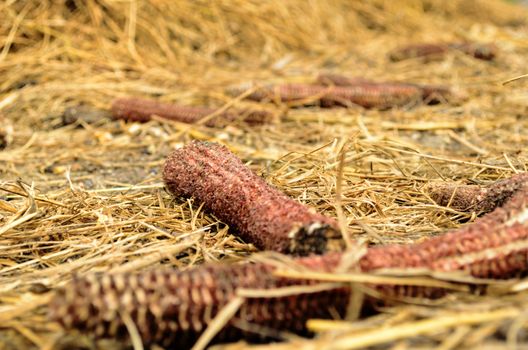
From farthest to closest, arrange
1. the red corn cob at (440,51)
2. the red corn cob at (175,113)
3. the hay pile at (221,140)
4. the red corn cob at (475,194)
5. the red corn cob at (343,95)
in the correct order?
the red corn cob at (440,51) < the red corn cob at (343,95) < the red corn cob at (175,113) < the red corn cob at (475,194) < the hay pile at (221,140)

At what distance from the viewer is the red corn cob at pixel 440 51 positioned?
5.43m

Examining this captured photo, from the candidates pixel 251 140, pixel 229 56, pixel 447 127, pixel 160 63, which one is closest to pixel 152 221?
pixel 251 140

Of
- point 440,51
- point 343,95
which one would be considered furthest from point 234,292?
point 440,51

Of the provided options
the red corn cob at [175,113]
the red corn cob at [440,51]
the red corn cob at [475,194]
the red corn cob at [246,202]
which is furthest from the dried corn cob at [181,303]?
the red corn cob at [440,51]

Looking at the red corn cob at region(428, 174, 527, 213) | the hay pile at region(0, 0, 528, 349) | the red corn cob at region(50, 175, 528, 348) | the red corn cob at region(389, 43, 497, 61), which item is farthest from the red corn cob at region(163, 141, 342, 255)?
the red corn cob at region(389, 43, 497, 61)

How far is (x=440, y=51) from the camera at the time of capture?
5441mm

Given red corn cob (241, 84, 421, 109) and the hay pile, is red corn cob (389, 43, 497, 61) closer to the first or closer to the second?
the hay pile

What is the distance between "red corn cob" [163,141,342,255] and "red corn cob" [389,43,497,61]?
367 cm

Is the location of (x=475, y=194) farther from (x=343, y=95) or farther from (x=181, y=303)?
(x=343, y=95)

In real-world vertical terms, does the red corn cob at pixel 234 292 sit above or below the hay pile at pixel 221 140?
above

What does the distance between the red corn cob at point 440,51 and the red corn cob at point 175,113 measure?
2.32 metres

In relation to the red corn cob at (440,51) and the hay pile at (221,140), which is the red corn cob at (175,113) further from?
the red corn cob at (440,51)

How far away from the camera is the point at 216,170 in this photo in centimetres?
213

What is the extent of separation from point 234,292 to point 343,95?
278 cm
